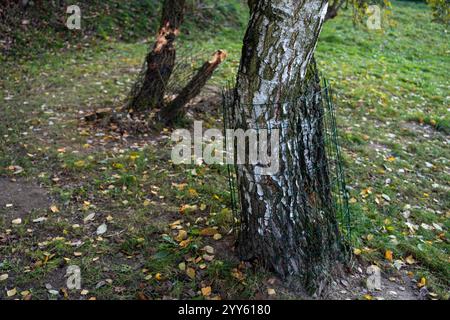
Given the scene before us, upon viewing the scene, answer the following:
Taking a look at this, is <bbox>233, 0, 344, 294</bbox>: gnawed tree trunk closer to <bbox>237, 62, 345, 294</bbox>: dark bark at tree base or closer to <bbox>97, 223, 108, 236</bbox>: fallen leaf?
<bbox>237, 62, 345, 294</bbox>: dark bark at tree base

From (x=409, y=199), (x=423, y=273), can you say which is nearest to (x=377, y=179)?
(x=409, y=199)

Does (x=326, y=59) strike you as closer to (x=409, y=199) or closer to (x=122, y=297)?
(x=409, y=199)

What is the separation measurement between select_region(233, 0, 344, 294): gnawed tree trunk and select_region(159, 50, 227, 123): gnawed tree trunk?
297 cm

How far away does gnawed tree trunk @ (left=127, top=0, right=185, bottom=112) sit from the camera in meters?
6.40

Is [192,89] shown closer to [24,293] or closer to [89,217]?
[89,217]

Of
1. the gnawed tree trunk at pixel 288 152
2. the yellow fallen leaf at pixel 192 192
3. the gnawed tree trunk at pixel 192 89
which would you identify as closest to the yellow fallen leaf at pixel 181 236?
the gnawed tree trunk at pixel 288 152

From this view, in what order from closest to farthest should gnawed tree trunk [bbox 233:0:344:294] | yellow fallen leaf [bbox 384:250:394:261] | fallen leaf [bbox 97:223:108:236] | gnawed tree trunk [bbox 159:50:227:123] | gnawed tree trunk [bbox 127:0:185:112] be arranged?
gnawed tree trunk [bbox 233:0:344:294]
yellow fallen leaf [bbox 384:250:394:261]
fallen leaf [bbox 97:223:108:236]
gnawed tree trunk [bbox 159:50:227:123]
gnawed tree trunk [bbox 127:0:185:112]

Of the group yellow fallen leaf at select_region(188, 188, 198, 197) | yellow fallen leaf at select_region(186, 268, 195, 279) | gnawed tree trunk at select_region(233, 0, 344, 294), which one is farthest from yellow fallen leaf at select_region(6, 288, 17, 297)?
yellow fallen leaf at select_region(188, 188, 198, 197)

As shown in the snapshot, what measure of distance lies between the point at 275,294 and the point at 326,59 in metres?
8.47

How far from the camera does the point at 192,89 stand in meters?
6.29

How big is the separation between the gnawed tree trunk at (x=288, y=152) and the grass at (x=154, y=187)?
0.33 meters

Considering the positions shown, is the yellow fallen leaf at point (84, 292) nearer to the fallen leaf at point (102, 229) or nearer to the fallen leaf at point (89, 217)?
the fallen leaf at point (102, 229)

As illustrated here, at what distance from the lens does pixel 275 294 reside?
3.21 meters

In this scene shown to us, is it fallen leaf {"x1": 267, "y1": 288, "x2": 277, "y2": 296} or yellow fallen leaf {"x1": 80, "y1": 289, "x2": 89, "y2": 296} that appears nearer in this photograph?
fallen leaf {"x1": 267, "y1": 288, "x2": 277, "y2": 296}
